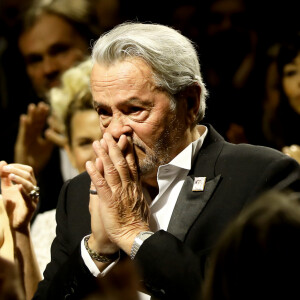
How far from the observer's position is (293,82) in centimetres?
372

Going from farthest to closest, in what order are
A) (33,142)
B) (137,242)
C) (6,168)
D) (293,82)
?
(33,142) < (293,82) < (6,168) < (137,242)

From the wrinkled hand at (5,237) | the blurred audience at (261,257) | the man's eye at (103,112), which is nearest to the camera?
the blurred audience at (261,257)

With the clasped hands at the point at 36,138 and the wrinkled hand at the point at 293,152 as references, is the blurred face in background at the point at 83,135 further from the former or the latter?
the wrinkled hand at the point at 293,152

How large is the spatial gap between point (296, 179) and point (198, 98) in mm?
491

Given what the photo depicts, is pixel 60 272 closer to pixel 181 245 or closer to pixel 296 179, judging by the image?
pixel 181 245

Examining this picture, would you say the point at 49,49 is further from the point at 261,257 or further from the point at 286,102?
the point at 261,257

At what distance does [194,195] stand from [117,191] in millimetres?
259

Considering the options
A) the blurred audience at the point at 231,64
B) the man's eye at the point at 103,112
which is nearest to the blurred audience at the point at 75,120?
the blurred audience at the point at 231,64

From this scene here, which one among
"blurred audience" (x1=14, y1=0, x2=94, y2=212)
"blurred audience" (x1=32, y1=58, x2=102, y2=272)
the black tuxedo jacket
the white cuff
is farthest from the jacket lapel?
"blurred audience" (x1=14, y1=0, x2=94, y2=212)

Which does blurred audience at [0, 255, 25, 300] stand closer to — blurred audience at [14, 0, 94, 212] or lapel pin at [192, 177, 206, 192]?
lapel pin at [192, 177, 206, 192]

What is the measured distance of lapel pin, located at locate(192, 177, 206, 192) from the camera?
2410 millimetres

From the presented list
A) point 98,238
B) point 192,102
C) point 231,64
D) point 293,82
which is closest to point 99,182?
point 98,238

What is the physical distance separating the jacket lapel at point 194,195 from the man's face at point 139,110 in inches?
4.1

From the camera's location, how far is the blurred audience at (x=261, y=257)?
4.70 feet
